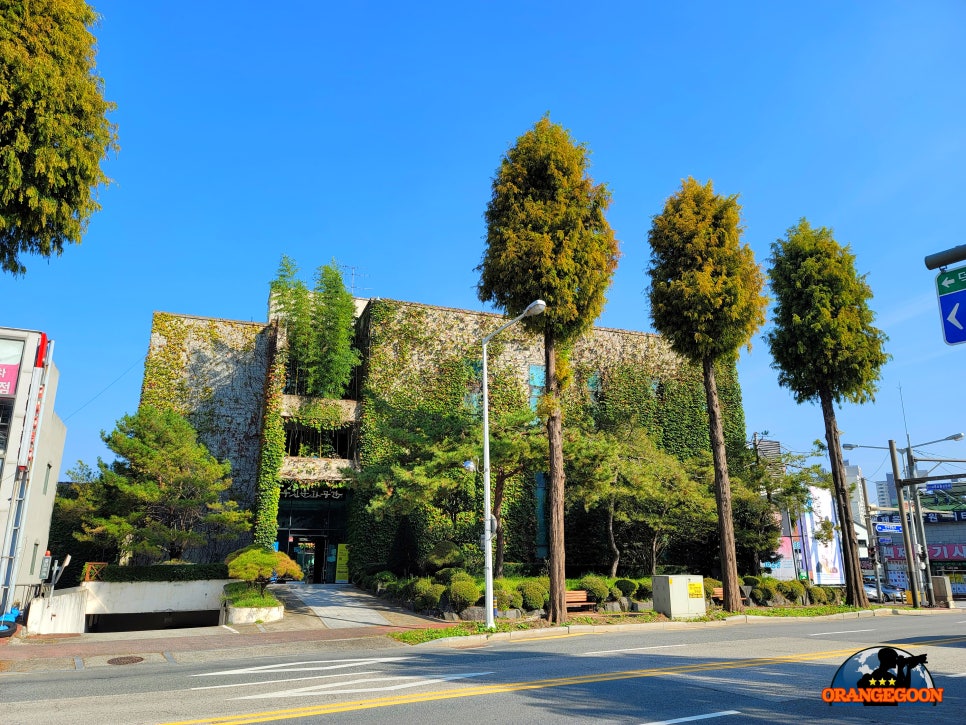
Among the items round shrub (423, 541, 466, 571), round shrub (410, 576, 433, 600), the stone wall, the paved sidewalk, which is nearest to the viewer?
the paved sidewalk

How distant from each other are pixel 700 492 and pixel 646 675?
19981 mm

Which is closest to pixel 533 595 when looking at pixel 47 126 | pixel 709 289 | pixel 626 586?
pixel 626 586

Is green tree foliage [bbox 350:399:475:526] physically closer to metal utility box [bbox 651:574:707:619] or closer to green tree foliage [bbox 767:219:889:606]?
metal utility box [bbox 651:574:707:619]

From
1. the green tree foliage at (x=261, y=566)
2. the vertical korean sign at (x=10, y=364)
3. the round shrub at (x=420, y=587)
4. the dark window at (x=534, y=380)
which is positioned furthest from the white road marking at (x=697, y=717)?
the dark window at (x=534, y=380)

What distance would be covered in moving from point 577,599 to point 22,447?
17340mm

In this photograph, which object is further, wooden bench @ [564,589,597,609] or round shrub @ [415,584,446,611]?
wooden bench @ [564,589,597,609]

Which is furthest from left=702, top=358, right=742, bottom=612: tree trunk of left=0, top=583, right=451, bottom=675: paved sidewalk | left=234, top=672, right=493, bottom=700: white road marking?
left=234, top=672, right=493, bottom=700: white road marking

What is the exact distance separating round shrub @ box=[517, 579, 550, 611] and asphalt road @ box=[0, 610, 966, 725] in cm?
626

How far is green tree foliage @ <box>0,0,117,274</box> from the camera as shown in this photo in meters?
12.7

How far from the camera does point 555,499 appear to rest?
19844mm

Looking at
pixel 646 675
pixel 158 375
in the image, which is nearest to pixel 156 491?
pixel 158 375

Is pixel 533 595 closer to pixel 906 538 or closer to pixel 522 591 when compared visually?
pixel 522 591

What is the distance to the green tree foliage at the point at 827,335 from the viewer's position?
85.9 feet

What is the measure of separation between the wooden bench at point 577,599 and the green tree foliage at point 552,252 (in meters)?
3.41
